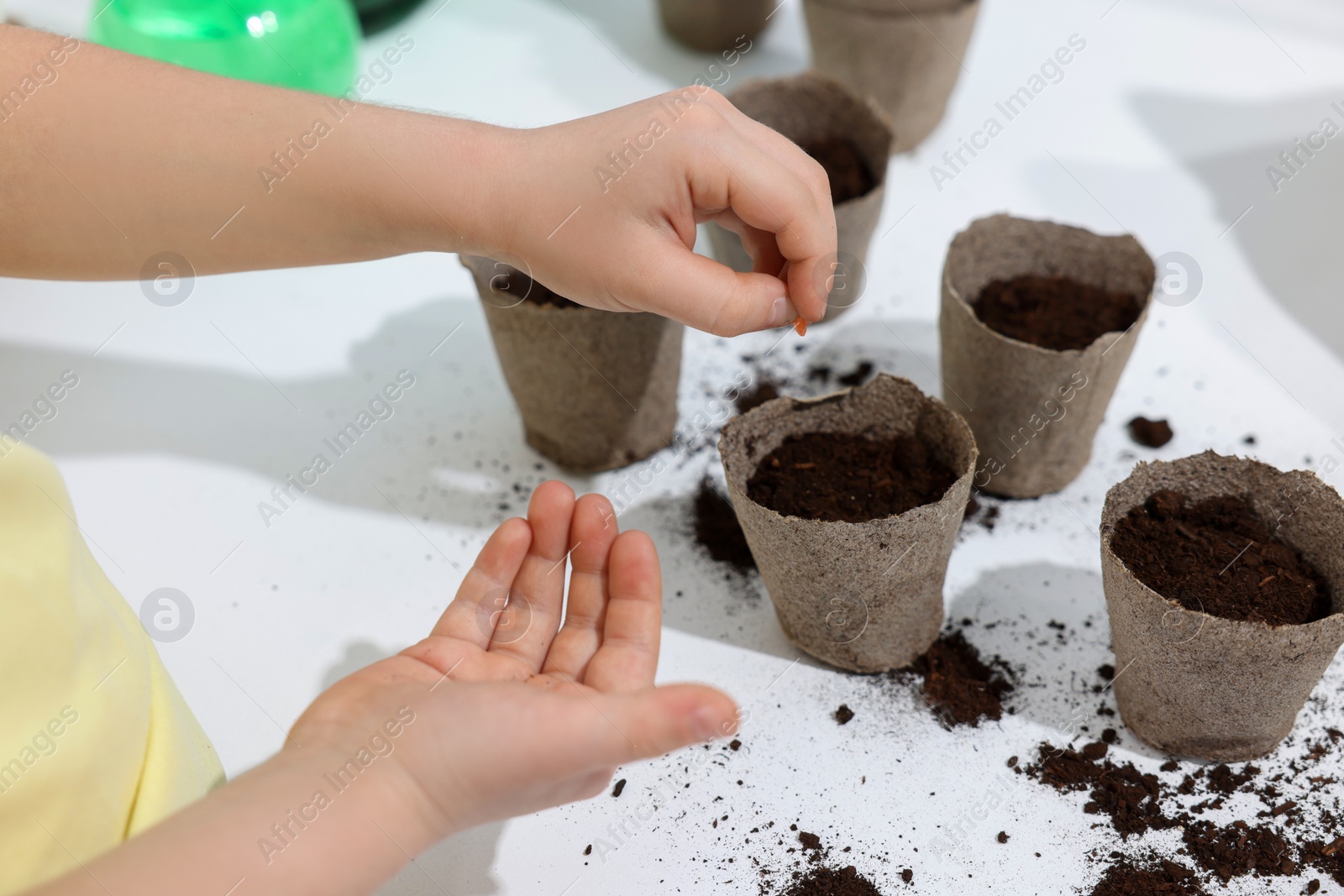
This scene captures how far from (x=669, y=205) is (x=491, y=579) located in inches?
14.7

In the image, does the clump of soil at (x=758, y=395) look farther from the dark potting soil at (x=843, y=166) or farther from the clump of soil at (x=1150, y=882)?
the clump of soil at (x=1150, y=882)

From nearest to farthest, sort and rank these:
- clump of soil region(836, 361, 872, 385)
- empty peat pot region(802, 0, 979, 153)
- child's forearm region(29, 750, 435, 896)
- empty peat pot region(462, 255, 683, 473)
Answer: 1. child's forearm region(29, 750, 435, 896)
2. empty peat pot region(462, 255, 683, 473)
3. clump of soil region(836, 361, 872, 385)
4. empty peat pot region(802, 0, 979, 153)

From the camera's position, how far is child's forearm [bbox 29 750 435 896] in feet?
2.09

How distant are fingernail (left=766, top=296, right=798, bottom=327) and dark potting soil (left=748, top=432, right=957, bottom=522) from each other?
182 millimetres

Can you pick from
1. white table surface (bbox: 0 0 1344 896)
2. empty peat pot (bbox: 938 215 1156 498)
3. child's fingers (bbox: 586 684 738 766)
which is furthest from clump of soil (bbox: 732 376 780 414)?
child's fingers (bbox: 586 684 738 766)

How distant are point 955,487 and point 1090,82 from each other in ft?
4.10

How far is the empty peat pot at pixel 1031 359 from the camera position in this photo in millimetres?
1166

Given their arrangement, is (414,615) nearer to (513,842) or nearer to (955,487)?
(513,842)

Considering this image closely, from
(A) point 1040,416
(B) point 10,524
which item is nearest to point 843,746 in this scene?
(A) point 1040,416

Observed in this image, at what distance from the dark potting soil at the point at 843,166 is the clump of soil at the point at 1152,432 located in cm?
50

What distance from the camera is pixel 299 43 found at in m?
1.63

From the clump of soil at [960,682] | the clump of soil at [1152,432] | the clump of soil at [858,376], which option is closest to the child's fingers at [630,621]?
the clump of soil at [960,682]

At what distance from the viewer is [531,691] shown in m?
0.72

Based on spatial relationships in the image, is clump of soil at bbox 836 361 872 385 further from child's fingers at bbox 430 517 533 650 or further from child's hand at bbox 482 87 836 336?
child's fingers at bbox 430 517 533 650
